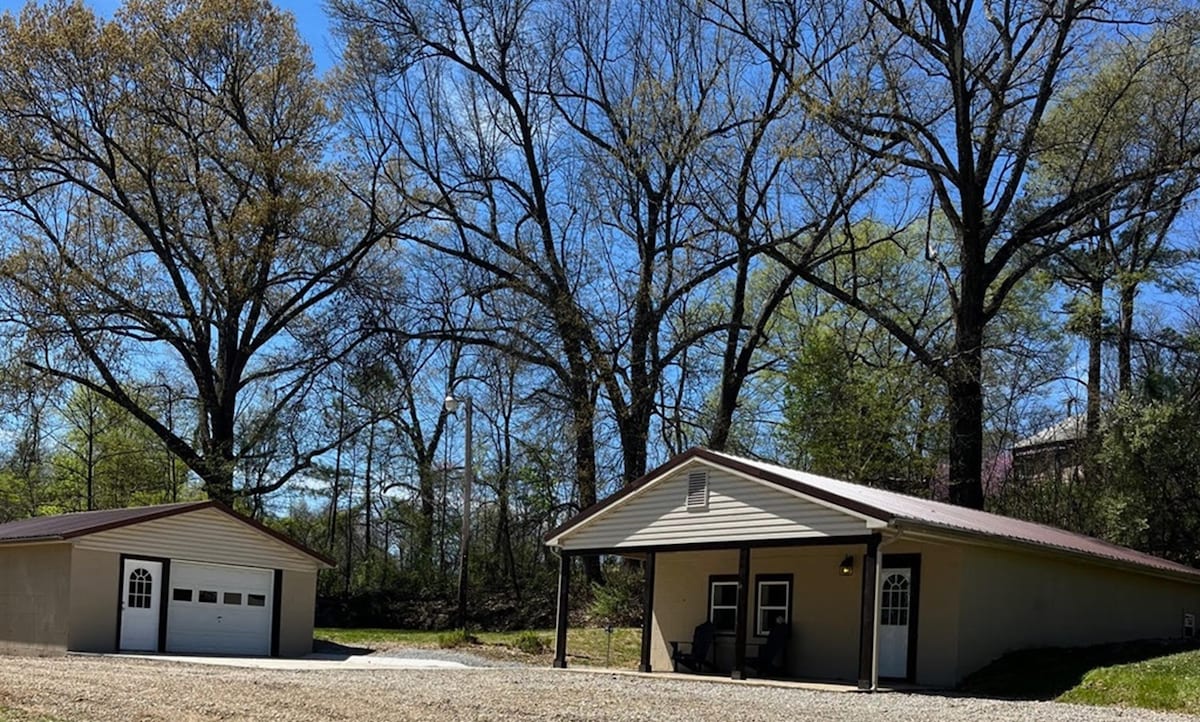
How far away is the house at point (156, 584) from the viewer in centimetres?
2106

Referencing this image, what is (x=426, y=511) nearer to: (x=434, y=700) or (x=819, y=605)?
(x=819, y=605)

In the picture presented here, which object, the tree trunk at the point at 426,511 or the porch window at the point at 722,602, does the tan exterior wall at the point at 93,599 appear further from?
the tree trunk at the point at 426,511

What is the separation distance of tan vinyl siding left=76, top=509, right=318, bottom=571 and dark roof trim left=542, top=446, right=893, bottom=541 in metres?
7.45

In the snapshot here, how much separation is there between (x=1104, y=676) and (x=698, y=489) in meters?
6.27

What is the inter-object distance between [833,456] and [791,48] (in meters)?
10.1

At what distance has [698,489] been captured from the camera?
18.1m

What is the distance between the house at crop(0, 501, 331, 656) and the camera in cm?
2106

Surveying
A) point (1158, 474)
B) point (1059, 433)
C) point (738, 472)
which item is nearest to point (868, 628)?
point (738, 472)

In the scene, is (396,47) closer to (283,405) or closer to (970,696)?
(283,405)

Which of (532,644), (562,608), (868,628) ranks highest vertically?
(868,628)

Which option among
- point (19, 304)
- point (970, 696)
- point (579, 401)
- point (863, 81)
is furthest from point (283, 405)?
point (970, 696)

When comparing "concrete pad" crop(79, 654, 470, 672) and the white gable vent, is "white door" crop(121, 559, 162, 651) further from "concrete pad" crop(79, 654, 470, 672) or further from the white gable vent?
the white gable vent

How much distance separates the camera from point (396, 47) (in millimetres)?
31578

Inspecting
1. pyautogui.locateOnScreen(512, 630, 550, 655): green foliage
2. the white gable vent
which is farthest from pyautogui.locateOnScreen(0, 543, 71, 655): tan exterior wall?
the white gable vent
